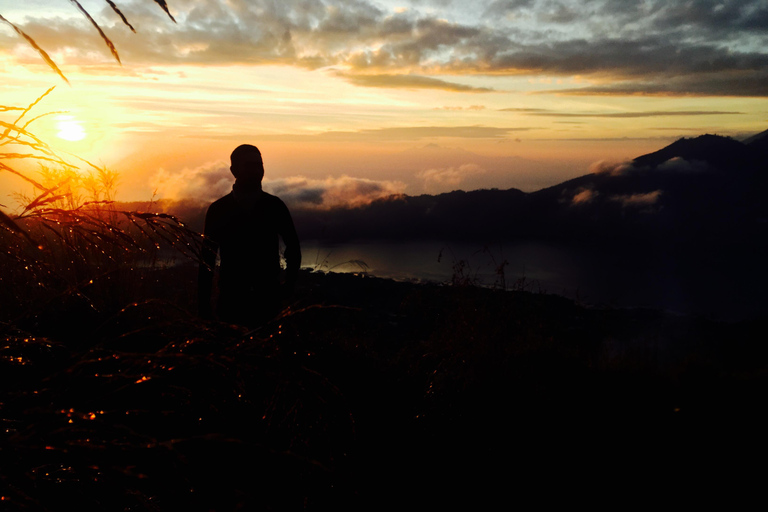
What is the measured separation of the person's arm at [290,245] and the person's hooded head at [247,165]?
312mm

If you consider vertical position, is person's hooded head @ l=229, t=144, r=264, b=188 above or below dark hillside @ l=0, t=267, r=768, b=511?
above

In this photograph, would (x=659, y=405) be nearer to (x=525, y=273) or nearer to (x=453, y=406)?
(x=453, y=406)

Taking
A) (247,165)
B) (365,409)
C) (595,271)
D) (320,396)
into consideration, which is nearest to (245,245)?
(247,165)

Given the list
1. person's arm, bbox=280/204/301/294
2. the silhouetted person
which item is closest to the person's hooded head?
the silhouetted person

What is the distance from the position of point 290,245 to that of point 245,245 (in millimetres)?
327

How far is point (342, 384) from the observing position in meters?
3.84

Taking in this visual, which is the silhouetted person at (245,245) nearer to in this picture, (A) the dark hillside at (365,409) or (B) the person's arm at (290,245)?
(B) the person's arm at (290,245)

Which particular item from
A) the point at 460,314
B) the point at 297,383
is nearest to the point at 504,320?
the point at 460,314

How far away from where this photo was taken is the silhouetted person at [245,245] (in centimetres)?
312

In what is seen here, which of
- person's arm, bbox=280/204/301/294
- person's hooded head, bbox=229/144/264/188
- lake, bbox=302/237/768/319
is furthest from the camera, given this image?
lake, bbox=302/237/768/319

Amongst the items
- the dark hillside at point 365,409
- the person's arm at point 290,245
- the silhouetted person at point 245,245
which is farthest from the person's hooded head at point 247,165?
the dark hillside at point 365,409

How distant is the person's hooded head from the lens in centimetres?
309

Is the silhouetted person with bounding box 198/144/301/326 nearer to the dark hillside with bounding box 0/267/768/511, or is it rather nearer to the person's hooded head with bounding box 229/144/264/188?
the person's hooded head with bounding box 229/144/264/188

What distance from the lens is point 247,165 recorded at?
310 cm
